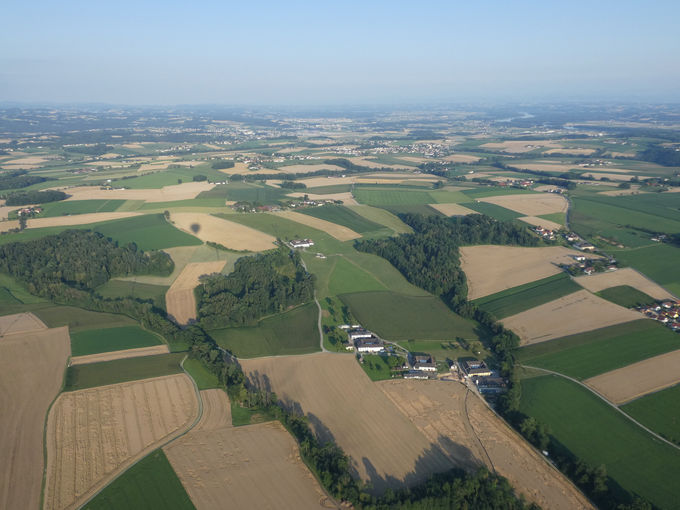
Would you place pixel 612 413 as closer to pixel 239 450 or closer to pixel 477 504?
pixel 477 504

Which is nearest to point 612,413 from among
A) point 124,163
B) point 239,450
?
point 239,450

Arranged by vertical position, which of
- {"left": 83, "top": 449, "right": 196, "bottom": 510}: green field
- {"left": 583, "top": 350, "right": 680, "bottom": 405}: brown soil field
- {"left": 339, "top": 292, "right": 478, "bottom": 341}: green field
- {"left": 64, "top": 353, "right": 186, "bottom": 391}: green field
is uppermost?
{"left": 583, "top": 350, "right": 680, "bottom": 405}: brown soil field

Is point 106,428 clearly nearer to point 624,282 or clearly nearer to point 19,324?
point 19,324

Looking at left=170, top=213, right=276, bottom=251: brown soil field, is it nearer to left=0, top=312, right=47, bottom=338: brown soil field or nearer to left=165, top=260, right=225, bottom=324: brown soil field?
left=165, top=260, right=225, bottom=324: brown soil field

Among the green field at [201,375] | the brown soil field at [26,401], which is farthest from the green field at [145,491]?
the green field at [201,375]

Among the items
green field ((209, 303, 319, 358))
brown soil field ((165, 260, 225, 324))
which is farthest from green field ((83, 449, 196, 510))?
brown soil field ((165, 260, 225, 324))

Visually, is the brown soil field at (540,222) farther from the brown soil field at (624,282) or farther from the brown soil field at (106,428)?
the brown soil field at (106,428)
